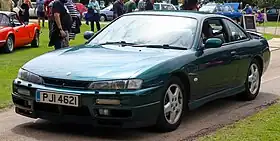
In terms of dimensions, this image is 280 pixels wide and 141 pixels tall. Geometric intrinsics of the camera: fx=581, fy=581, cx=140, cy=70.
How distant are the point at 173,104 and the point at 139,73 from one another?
2.45 feet

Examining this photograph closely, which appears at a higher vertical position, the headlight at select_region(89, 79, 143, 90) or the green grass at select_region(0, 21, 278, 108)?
the headlight at select_region(89, 79, 143, 90)

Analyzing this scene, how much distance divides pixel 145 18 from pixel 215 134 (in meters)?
2.19

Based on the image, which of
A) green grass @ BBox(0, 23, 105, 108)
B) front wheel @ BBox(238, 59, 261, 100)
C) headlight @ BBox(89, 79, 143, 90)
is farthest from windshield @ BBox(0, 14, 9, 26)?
headlight @ BBox(89, 79, 143, 90)

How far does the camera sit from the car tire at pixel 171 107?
632cm

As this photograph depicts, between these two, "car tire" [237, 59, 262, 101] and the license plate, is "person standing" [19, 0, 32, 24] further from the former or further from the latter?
the license plate

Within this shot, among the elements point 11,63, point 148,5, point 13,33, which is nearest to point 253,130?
point 11,63

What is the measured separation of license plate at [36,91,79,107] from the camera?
5906 mm

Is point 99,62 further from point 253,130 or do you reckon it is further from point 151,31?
point 253,130

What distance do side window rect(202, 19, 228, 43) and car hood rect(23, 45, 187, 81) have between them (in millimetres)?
849

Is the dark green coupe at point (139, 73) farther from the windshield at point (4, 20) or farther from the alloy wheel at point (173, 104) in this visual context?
the windshield at point (4, 20)

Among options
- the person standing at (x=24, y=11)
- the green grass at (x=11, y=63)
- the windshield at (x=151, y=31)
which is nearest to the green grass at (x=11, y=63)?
the green grass at (x=11, y=63)

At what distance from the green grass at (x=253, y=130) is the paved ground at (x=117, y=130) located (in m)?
0.27

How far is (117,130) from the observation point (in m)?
6.54

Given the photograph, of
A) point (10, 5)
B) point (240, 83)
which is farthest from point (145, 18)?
point (10, 5)
